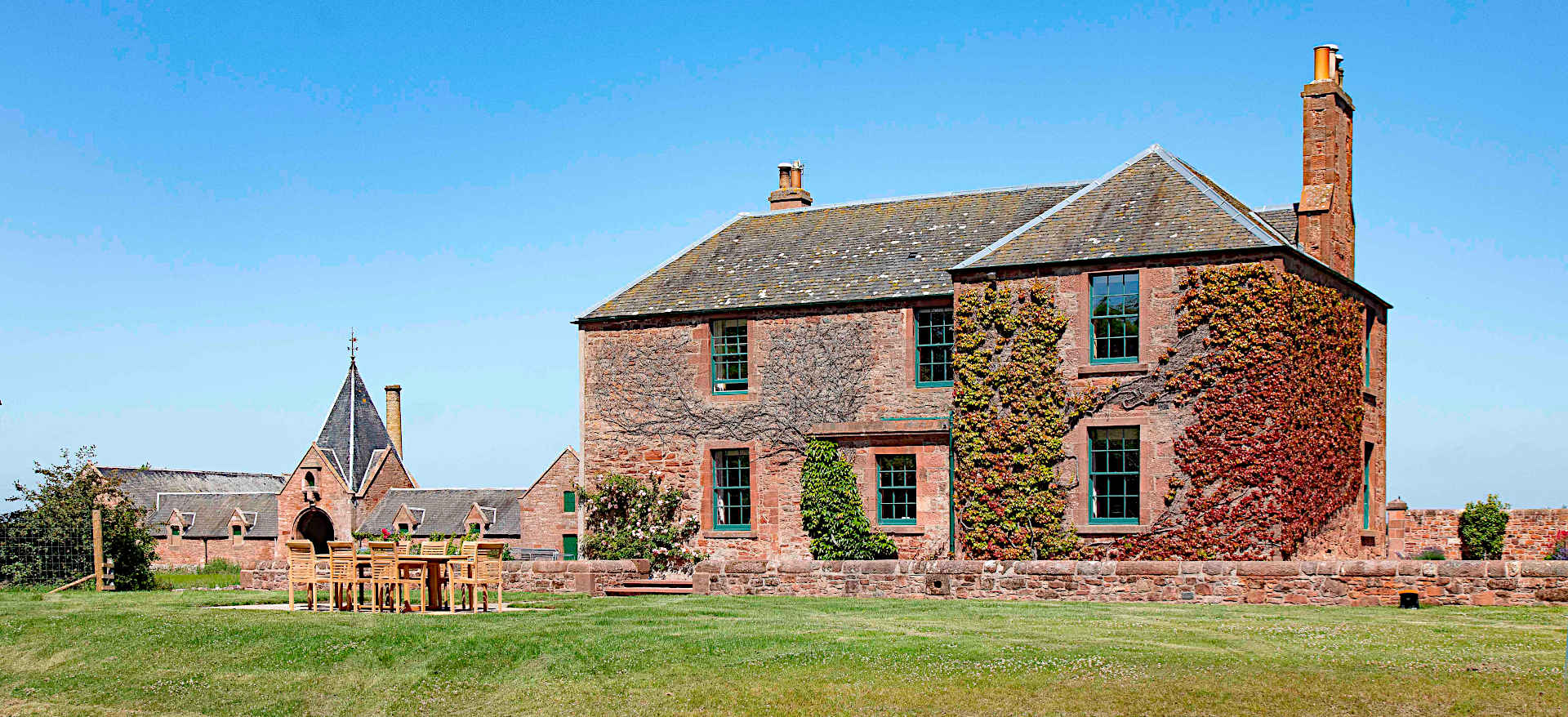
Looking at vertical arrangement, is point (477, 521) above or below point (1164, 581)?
below

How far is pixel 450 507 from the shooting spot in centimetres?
6969

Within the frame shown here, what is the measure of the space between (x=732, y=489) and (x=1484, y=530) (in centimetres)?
1870

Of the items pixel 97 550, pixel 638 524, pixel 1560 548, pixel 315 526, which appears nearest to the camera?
pixel 97 550

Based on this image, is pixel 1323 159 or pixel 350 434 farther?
pixel 350 434

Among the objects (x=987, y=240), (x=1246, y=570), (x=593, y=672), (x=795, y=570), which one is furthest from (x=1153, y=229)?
(x=593, y=672)

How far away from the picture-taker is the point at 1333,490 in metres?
26.0

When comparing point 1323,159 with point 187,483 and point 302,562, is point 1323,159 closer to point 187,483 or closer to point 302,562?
point 302,562

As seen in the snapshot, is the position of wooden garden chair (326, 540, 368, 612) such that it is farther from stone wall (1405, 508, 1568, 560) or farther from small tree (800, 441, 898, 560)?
stone wall (1405, 508, 1568, 560)

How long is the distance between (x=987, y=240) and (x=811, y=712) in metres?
17.9

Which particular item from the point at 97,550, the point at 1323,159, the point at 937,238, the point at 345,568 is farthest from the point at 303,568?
the point at 1323,159

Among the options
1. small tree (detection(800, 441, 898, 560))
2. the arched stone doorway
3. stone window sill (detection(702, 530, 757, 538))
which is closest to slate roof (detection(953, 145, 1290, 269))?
small tree (detection(800, 441, 898, 560))

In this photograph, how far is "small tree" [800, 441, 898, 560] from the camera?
1104 inches

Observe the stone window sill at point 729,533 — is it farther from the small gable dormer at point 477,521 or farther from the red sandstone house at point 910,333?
the small gable dormer at point 477,521

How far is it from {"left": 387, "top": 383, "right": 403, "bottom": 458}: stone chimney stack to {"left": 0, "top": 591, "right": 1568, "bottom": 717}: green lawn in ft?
173
